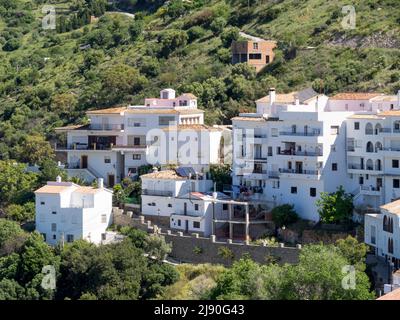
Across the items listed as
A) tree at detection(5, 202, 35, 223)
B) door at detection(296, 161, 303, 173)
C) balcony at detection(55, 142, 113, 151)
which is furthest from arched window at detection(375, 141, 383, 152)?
tree at detection(5, 202, 35, 223)

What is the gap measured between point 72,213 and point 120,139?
7343 millimetres

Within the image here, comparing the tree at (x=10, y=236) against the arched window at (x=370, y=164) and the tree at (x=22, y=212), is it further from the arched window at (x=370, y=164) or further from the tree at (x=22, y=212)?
the arched window at (x=370, y=164)

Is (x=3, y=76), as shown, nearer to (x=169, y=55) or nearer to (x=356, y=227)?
(x=169, y=55)

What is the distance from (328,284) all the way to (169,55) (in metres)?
42.2

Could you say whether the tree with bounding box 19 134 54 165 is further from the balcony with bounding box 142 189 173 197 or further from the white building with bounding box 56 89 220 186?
the balcony with bounding box 142 189 173 197

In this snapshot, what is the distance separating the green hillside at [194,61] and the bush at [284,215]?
1506 cm

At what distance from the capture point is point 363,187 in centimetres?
5050

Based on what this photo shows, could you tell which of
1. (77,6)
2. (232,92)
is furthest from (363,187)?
(77,6)

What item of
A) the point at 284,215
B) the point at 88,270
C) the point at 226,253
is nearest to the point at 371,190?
the point at 284,215

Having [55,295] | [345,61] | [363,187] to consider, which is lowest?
[55,295]

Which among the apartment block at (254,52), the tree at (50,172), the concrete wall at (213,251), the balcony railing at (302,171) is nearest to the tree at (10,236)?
the tree at (50,172)

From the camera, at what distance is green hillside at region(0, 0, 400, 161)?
69.2 m

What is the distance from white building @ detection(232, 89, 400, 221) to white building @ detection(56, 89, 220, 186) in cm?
589

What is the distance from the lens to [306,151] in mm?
51312
